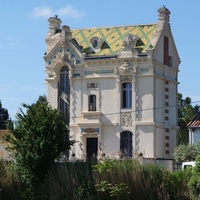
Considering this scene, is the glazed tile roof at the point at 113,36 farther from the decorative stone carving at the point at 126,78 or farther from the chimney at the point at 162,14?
the decorative stone carving at the point at 126,78

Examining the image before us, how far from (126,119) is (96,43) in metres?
7.23

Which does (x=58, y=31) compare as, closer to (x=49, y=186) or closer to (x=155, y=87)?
(x=155, y=87)

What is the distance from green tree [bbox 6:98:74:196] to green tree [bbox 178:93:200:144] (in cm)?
2988

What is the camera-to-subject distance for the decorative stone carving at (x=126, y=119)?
50.3 meters

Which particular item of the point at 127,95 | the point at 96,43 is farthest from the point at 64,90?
the point at 127,95

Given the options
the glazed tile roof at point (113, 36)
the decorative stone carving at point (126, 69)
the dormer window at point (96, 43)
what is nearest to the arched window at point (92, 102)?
the decorative stone carving at point (126, 69)

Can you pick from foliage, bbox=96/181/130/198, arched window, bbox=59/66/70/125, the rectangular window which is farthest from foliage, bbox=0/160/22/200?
the rectangular window

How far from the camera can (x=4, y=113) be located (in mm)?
77750

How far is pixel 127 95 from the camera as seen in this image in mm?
50906

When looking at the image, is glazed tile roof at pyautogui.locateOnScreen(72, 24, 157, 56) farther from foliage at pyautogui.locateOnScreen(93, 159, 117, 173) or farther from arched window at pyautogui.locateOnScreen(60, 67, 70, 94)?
foliage at pyautogui.locateOnScreen(93, 159, 117, 173)

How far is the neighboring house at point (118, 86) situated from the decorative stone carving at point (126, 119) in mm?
80

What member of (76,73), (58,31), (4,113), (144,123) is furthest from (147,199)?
(4,113)

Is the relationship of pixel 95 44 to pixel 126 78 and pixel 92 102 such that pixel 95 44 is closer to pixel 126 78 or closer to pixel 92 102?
pixel 126 78

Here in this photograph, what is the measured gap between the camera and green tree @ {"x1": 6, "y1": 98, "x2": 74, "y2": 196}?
32875mm
